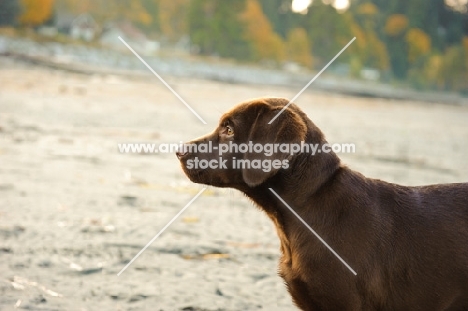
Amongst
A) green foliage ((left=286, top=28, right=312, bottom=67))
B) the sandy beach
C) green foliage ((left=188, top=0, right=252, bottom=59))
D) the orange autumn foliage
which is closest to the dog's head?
the sandy beach

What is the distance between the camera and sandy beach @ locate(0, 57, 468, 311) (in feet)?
18.3

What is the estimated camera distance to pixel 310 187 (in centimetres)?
447

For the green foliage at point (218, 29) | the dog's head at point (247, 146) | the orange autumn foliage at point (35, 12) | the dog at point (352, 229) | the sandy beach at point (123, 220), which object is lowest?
the green foliage at point (218, 29)

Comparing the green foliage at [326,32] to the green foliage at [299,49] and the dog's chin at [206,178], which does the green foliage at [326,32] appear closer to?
the green foliage at [299,49]

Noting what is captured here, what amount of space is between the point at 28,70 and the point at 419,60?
73865 millimetres

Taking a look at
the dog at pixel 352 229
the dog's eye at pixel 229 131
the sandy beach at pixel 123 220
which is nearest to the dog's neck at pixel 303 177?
the dog at pixel 352 229

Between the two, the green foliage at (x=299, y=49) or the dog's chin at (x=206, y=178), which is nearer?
the dog's chin at (x=206, y=178)

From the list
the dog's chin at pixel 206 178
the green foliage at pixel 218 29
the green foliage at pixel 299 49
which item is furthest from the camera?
the green foliage at pixel 299 49

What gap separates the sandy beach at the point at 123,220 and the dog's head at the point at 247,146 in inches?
44.8

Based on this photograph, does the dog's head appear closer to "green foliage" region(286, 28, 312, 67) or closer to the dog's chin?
the dog's chin

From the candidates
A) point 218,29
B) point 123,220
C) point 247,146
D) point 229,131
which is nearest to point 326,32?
point 218,29

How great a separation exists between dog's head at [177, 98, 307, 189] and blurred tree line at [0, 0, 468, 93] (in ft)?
233

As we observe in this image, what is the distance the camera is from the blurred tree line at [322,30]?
79.0 m

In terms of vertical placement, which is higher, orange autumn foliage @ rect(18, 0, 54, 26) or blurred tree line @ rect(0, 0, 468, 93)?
orange autumn foliage @ rect(18, 0, 54, 26)
